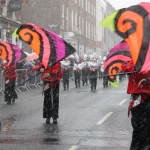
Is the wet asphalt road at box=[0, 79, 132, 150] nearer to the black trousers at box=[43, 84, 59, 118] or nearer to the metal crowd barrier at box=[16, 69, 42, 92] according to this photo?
the black trousers at box=[43, 84, 59, 118]

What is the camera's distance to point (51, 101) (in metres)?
11.9

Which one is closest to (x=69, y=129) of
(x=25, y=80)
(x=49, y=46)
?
(x=49, y=46)

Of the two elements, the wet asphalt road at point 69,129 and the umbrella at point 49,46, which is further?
the umbrella at point 49,46

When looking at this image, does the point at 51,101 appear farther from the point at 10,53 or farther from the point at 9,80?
the point at 9,80

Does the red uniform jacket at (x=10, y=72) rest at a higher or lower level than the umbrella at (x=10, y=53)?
lower

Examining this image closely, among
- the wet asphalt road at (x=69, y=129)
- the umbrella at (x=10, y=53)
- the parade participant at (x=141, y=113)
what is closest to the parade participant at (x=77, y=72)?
the umbrella at (x=10, y=53)

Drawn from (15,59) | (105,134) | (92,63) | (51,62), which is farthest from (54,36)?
(92,63)

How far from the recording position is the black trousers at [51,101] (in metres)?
11.9

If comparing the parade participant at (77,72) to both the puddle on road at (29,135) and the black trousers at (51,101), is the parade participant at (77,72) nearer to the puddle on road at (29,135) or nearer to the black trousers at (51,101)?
the black trousers at (51,101)

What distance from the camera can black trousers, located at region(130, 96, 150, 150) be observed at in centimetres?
663

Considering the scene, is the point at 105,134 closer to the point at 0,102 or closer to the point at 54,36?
the point at 54,36

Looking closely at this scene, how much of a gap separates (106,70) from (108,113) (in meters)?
2.46

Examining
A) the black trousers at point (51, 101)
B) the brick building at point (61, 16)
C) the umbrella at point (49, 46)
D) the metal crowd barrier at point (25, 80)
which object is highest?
the brick building at point (61, 16)

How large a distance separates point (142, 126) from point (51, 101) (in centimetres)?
549
